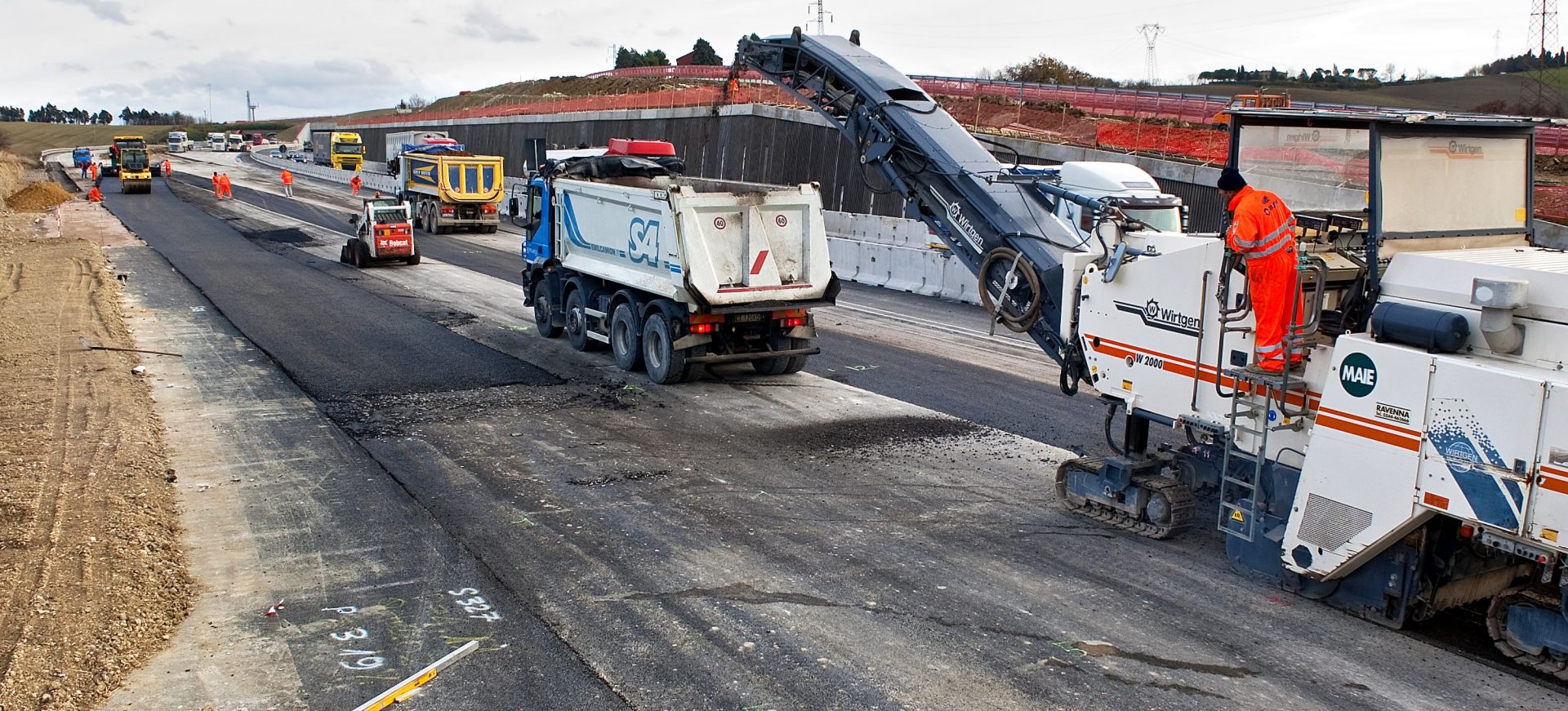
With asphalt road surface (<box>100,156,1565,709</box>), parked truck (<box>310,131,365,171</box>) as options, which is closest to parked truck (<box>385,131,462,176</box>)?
parked truck (<box>310,131,365,171</box>)

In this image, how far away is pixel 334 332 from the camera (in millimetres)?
18594

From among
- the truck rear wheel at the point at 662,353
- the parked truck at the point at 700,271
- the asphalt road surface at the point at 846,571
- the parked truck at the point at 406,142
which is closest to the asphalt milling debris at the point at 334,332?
the asphalt road surface at the point at 846,571

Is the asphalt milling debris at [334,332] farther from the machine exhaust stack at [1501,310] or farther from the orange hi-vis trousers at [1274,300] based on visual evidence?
the machine exhaust stack at [1501,310]

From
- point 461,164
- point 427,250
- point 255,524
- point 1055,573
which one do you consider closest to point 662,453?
point 255,524

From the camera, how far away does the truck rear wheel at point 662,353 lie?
49.4 feet

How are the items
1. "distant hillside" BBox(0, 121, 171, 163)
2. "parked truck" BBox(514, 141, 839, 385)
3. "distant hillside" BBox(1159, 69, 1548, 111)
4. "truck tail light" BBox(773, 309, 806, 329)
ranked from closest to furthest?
"parked truck" BBox(514, 141, 839, 385), "truck tail light" BBox(773, 309, 806, 329), "distant hillside" BBox(1159, 69, 1548, 111), "distant hillside" BBox(0, 121, 171, 163)

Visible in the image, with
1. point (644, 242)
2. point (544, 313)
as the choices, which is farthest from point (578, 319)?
point (644, 242)

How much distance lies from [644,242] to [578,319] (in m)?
2.74

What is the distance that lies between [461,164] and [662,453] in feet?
87.1

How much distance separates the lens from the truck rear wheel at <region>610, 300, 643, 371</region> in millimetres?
15930

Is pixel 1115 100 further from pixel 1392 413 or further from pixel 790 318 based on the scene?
pixel 1392 413

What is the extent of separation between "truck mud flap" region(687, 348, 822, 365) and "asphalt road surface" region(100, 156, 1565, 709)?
949 millimetres

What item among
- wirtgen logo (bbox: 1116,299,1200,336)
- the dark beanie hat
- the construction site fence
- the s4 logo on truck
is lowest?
wirtgen logo (bbox: 1116,299,1200,336)

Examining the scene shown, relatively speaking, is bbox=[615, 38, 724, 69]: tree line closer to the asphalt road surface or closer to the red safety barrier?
the red safety barrier
